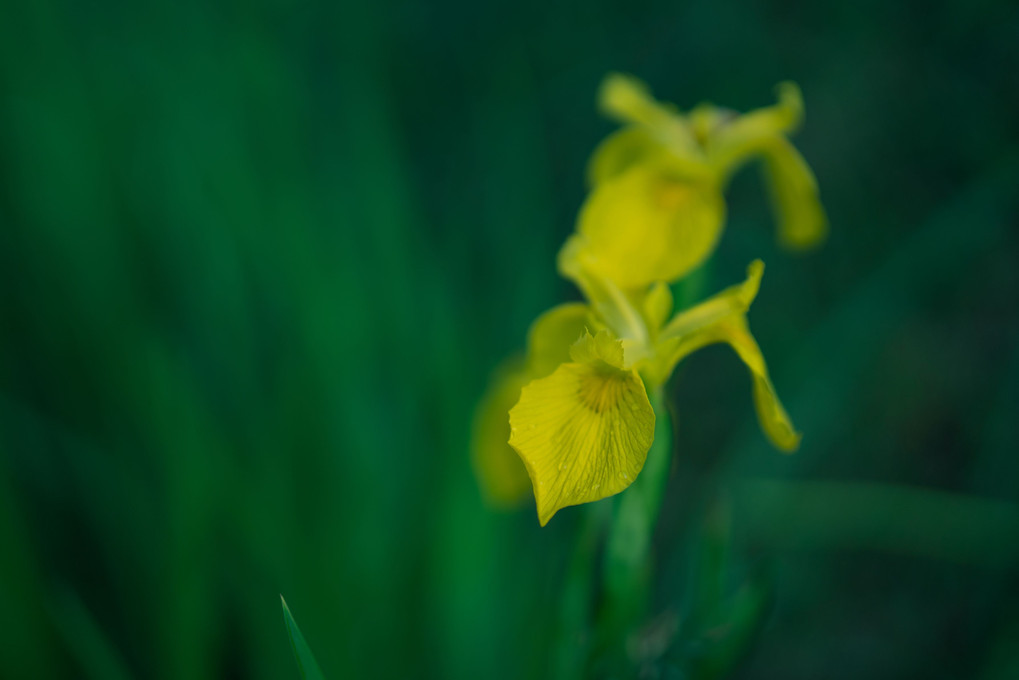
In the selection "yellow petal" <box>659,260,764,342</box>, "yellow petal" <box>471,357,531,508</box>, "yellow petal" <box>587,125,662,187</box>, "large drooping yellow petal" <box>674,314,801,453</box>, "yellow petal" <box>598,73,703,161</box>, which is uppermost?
"yellow petal" <box>598,73,703,161</box>

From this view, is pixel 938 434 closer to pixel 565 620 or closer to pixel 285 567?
pixel 565 620

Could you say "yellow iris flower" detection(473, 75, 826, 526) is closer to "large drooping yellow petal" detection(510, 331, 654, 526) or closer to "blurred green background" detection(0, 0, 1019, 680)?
"large drooping yellow petal" detection(510, 331, 654, 526)

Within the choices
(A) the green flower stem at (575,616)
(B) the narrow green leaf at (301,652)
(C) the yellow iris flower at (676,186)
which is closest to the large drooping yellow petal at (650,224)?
(C) the yellow iris flower at (676,186)

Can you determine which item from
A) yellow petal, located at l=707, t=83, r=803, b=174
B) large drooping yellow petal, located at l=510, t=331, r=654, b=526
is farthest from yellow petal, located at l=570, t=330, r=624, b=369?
yellow petal, located at l=707, t=83, r=803, b=174

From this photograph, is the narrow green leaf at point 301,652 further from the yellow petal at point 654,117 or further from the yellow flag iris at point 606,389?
the yellow petal at point 654,117

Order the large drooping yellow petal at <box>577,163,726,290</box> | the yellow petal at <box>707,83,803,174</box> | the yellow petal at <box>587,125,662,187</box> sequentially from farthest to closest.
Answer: the yellow petal at <box>587,125,662,187</box> → the yellow petal at <box>707,83,803,174</box> → the large drooping yellow petal at <box>577,163,726,290</box>
